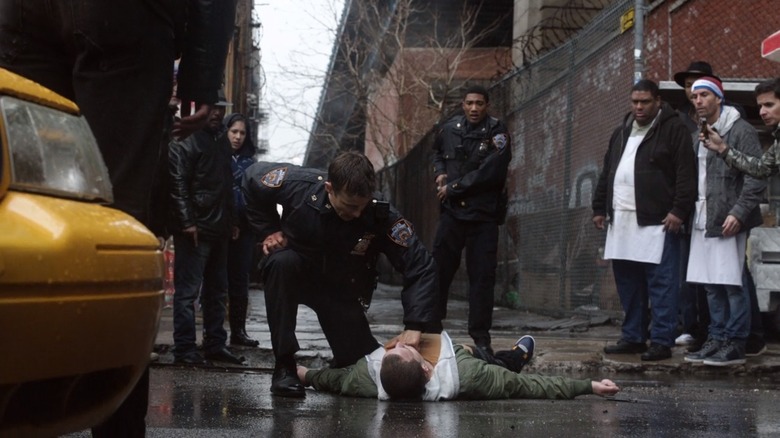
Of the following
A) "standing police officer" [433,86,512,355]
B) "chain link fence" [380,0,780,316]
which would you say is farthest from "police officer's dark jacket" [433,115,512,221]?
"chain link fence" [380,0,780,316]

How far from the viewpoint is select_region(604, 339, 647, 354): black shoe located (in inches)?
290

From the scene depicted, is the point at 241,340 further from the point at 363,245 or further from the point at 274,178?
the point at 363,245

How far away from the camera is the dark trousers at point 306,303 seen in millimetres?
5363

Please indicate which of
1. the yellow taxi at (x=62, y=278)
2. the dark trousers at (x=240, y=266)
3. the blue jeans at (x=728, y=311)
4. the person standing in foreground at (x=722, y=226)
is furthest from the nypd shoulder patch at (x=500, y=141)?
the yellow taxi at (x=62, y=278)

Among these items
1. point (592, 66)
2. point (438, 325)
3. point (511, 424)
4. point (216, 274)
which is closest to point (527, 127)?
point (592, 66)

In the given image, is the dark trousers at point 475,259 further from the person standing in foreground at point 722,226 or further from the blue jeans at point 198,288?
the blue jeans at point 198,288

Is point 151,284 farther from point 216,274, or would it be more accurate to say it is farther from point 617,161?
point 617,161

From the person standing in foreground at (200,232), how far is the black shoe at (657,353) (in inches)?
106

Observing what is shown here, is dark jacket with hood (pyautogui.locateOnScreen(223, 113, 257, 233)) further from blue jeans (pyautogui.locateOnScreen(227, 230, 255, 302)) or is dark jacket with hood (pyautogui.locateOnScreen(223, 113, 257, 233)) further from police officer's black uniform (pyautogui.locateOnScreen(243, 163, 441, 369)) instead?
police officer's black uniform (pyautogui.locateOnScreen(243, 163, 441, 369))

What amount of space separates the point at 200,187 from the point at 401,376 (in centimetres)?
253

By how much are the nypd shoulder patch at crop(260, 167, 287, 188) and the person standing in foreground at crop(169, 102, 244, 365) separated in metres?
1.40

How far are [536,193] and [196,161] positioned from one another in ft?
21.5

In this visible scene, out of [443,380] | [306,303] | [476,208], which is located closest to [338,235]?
[306,303]

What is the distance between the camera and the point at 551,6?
692 inches
